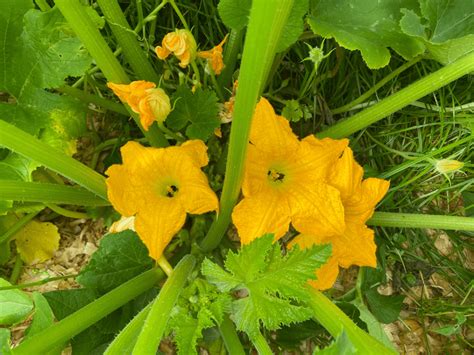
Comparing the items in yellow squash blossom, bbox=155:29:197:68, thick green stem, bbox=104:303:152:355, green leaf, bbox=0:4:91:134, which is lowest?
thick green stem, bbox=104:303:152:355

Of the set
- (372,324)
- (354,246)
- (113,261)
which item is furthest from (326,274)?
(113,261)

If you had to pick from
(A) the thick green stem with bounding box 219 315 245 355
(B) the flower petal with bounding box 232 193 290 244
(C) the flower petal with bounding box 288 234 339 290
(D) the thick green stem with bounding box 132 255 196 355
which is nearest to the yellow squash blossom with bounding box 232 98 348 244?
(B) the flower petal with bounding box 232 193 290 244

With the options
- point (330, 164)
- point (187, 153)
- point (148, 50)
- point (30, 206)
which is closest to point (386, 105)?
point (330, 164)

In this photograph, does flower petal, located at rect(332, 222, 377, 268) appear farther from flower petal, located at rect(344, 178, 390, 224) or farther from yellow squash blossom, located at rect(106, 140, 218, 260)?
yellow squash blossom, located at rect(106, 140, 218, 260)

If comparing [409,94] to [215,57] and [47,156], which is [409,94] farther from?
[47,156]

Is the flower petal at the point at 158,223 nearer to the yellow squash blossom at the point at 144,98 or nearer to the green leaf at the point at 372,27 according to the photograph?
the yellow squash blossom at the point at 144,98

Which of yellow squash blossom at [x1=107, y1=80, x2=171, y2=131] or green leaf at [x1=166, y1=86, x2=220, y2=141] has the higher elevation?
yellow squash blossom at [x1=107, y1=80, x2=171, y2=131]

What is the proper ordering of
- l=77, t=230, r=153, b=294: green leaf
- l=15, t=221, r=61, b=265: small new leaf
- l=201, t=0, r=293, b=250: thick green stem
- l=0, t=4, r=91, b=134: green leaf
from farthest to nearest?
l=15, t=221, r=61, b=265: small new leaf → l=77, t=230, r=153, b=294: green leaf → l=0, t=4, r=91, b=134: green leaf → l=201, t=0, r=293, b=250: thick green stem
